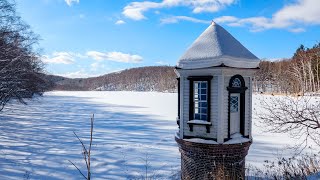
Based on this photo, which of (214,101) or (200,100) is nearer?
(214,101)

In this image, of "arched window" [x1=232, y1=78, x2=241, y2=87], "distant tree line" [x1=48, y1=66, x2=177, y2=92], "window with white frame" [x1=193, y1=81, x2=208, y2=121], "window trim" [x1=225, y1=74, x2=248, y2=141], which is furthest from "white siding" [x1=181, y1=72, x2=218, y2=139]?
"distant tree line" [x1=48, y1=66, x2=177, y2=92]

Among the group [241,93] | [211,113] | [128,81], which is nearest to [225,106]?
[211,113]

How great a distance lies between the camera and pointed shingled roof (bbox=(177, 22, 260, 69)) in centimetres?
842

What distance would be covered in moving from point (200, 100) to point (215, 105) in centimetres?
52

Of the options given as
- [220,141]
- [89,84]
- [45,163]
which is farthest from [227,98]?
[89,84]

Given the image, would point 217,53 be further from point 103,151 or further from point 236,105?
point 103,151

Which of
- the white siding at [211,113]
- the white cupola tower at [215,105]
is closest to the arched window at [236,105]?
the white cupola tower at [215,105]

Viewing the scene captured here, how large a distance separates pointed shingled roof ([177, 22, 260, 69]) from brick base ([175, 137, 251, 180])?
231 centimetres

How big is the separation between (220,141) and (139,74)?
5709 inches

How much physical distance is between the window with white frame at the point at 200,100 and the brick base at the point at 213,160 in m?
0.84

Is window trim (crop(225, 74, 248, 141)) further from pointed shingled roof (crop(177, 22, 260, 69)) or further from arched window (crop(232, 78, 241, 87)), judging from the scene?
pointed shingled roof (crop(177, 22, 260, 69))

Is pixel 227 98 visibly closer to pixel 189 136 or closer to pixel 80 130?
pixel 189 136

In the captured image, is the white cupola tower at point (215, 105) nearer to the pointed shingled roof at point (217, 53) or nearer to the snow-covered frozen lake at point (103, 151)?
the pointed shingled roof at point (217, 53)

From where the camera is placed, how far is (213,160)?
28.1 ft
